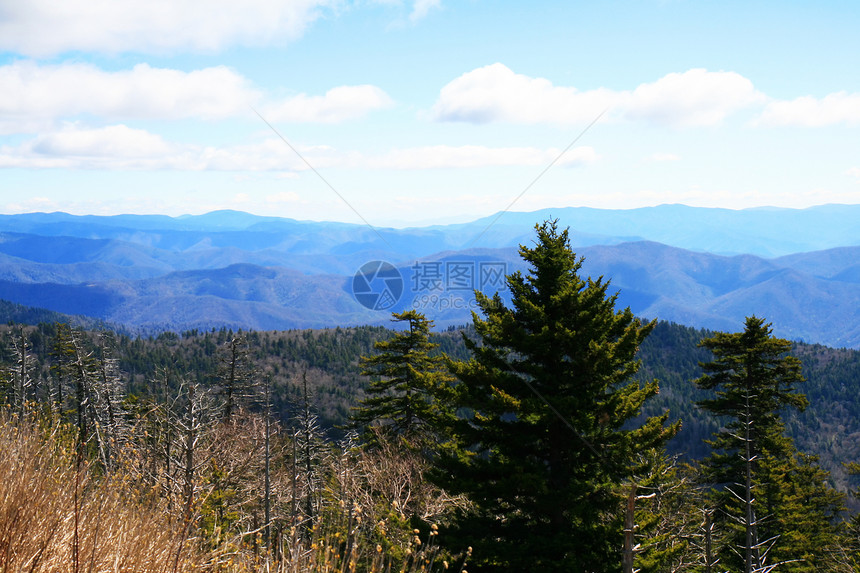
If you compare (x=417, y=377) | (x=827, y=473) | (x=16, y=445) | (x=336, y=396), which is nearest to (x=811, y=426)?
(x=336, y=396)

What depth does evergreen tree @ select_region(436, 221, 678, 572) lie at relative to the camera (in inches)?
434

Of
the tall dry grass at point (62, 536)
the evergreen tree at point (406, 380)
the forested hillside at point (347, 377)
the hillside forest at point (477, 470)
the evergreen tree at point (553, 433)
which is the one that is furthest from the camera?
the forested hillside at point (347, 377)

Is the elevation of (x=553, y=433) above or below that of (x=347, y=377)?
above

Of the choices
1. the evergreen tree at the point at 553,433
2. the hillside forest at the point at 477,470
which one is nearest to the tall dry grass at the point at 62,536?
the hillside forest at the point at 477,470

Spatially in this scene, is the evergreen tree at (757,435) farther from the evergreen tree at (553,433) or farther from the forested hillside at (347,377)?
the forested hillside at (347,377)

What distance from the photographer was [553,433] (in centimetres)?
1167

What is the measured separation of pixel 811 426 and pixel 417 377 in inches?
7373

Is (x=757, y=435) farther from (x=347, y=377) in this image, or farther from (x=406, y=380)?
(x=347, y=377)

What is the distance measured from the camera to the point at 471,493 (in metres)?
11.6

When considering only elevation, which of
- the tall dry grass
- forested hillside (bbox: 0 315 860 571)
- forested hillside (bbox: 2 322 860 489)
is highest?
the tall dry grass

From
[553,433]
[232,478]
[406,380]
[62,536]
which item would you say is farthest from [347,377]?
[62,536]

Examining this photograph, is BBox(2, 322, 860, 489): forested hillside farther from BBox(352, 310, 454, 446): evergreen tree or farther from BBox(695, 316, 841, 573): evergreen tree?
BBox(695, 316, 841, 573): evergreen tree

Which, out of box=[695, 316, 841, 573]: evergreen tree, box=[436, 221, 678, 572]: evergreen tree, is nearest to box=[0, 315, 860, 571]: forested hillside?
box=[436, 221, 678, 572]: evergreen tree

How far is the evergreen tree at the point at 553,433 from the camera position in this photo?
11031 mm
